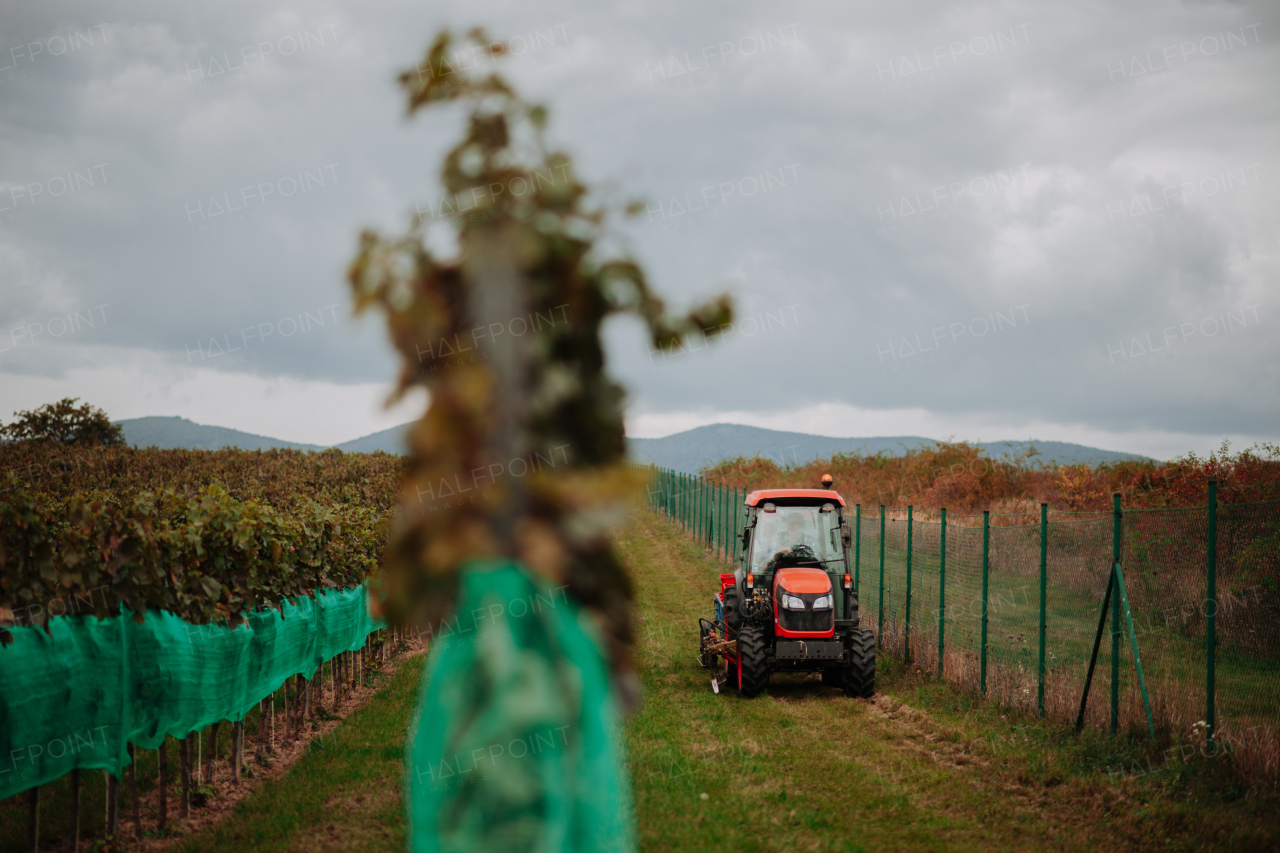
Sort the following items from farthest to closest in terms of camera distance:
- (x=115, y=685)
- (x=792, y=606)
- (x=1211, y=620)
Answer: (x=792, y=606) → (x=1211, y=620) → (x=115, y=685)

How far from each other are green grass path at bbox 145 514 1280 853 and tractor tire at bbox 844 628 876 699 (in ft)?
0.72

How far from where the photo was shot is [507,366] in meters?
2.40

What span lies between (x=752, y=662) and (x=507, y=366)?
26.5ft

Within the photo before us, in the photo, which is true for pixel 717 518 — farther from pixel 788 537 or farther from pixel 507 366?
pixel 507 366

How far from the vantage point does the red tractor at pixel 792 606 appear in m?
9.84

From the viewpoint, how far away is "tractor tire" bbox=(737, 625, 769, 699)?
973 cm

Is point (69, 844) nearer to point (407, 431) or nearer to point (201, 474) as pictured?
point (407, 431)

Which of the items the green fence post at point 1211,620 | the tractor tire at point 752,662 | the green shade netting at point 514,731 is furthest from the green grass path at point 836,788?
the green shade netting at point 514,731

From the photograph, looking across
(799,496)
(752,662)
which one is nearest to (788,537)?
(799,496)

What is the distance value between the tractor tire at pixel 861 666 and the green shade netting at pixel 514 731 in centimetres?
811

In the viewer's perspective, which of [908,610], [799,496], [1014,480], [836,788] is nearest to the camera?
[836,788]

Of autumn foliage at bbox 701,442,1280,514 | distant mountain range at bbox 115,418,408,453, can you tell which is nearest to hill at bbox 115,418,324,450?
distant mountain range at bbox 115,418,408,453

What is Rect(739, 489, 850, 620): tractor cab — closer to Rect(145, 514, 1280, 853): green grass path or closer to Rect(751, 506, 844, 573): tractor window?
Rect(751, 506, 844, 573): tractor window

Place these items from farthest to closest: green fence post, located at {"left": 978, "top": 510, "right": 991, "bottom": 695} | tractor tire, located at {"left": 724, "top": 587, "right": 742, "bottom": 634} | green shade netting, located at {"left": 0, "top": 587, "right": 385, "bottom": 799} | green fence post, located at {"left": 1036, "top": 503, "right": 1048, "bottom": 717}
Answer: tractor tire, located at {"left": 724, "top": 587, "right": 742, "bottom": 634} < green fence post, located at {"left": 978, "top": 510, "right": 991, "bottom": 695} < green fence post, located at {"left": 1036, "top": 503, "right": 1048, "bottom": 717} < green shade netting, located at {"left": 0, "top": 587, "right": 385, "bottom": 799}
